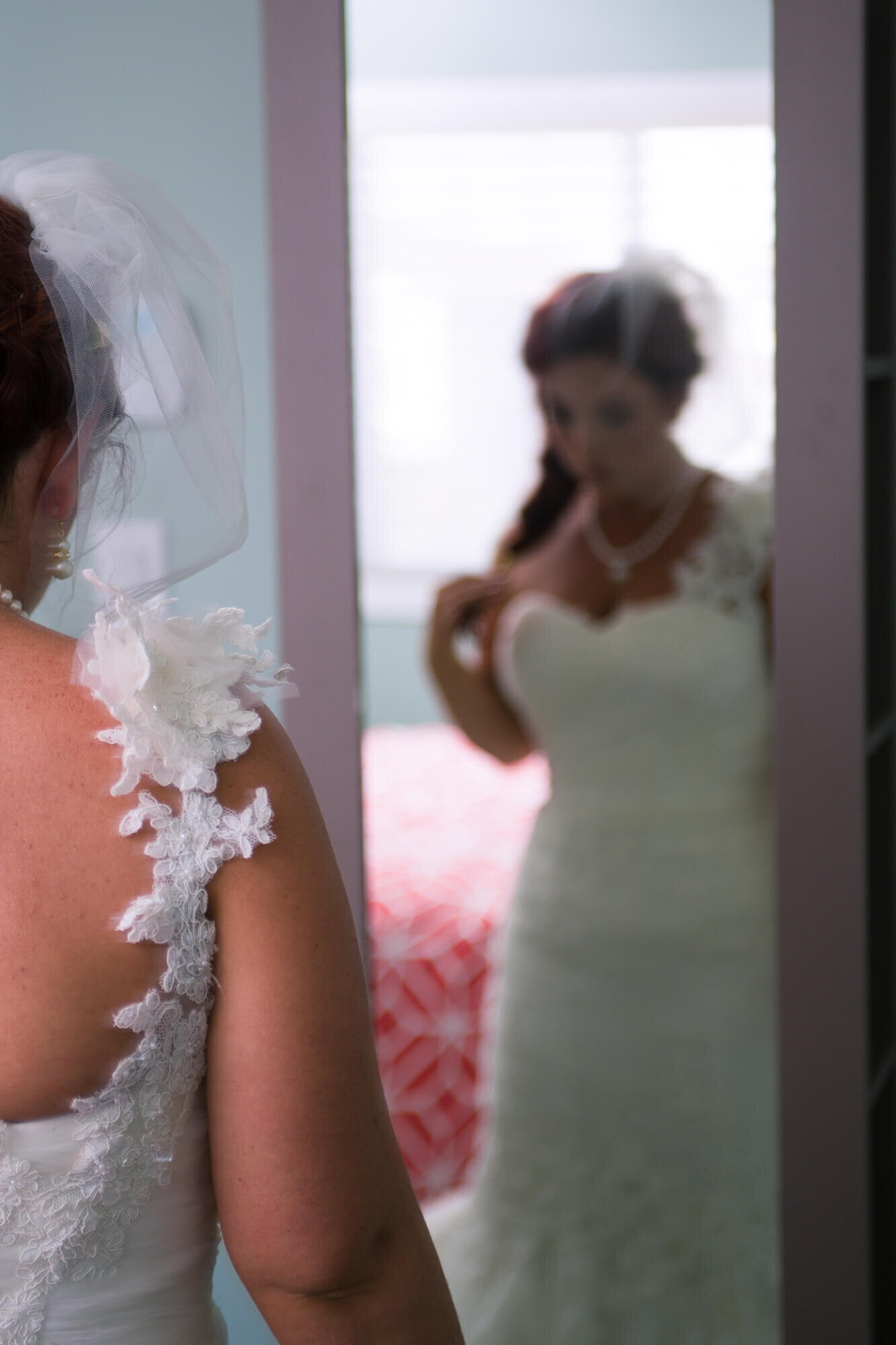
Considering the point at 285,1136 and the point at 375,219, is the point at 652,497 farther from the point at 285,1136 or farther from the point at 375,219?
the point at 285,1136

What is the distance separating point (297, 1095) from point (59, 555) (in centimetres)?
36

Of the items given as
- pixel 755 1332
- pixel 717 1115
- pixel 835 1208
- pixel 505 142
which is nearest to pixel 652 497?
pixel 505 142

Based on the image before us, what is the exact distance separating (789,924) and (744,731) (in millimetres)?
208

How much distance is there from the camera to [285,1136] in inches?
29.3

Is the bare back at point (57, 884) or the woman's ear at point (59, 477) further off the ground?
the woman's ear at point (59, 477)

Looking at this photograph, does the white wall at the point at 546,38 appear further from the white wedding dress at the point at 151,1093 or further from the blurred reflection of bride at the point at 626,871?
the white wedding dress at the point at 151,1093

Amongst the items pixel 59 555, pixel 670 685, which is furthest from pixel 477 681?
pixel 59 555

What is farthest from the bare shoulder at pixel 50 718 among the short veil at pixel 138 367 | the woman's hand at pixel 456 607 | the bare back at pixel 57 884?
the woman's hand at pixel 456 607

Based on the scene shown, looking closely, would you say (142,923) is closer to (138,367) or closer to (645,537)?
(138,367)

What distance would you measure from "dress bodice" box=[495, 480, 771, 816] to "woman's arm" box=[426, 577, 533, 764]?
0.07 feet

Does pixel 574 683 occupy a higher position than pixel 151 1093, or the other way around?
pixel 574 683

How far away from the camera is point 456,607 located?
1378mm

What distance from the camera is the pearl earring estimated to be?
811 mm

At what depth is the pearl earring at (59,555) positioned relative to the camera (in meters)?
0.81
